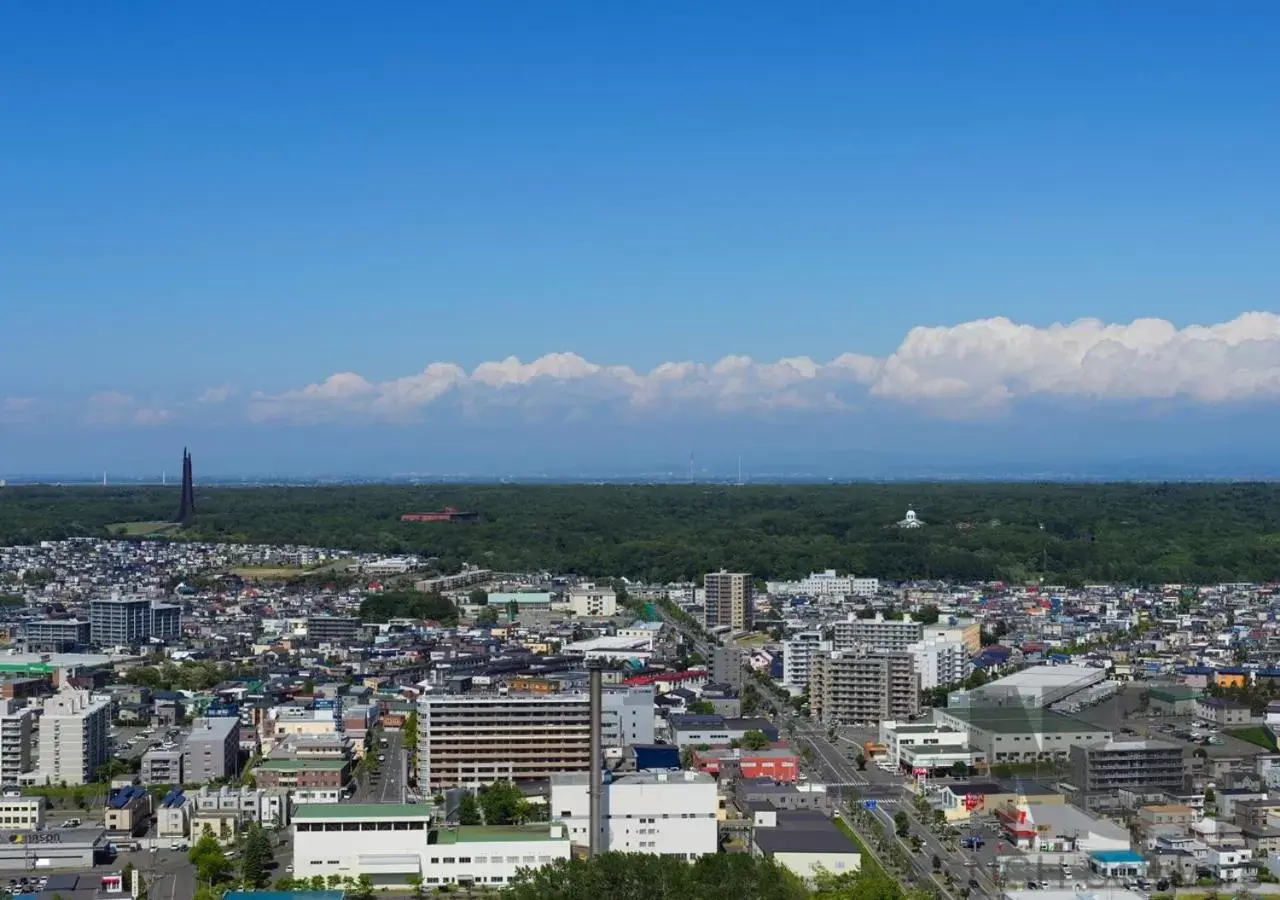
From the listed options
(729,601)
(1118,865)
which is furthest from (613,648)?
(1118,865)

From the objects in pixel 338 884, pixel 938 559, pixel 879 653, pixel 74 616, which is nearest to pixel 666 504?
pixel 938 559

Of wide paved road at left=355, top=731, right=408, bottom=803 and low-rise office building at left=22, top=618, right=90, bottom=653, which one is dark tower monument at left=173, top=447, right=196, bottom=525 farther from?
wide paved road at left=355, top=731, right=408, bottom=803

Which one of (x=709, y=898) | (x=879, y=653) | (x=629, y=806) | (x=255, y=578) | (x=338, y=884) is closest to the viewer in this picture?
(x=709, y=898)

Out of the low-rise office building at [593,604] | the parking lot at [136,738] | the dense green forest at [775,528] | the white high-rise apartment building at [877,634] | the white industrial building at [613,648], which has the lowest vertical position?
the parking lot at [136,738]

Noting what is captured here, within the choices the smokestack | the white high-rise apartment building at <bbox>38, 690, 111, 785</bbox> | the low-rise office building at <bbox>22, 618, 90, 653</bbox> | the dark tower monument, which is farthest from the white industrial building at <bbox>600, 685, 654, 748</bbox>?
the dark tower monument

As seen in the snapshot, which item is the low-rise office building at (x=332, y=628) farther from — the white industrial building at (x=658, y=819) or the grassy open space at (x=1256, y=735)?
the white industrial building at (x=658, y=819)

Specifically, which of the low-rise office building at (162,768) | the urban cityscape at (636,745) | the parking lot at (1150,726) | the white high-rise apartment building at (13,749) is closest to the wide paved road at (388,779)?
the urban cityscape at (636,745)

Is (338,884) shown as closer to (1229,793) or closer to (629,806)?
(629,806)
